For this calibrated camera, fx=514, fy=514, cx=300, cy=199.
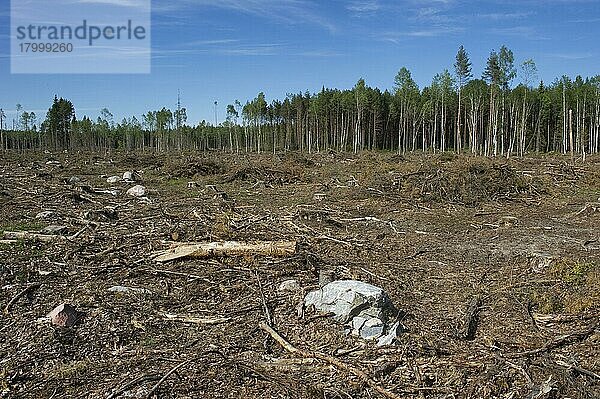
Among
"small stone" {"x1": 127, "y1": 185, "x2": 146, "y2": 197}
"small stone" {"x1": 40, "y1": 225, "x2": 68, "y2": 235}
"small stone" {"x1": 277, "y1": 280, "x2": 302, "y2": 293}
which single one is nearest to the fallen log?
"small stone" {"x1": 277, "y1": 280, "x2": 302, "y2": 293}

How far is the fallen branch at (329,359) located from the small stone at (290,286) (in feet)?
3.41

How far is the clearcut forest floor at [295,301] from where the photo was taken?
14.0 ft

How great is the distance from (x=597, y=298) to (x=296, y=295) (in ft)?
11.4

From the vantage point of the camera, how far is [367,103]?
62.6 meters

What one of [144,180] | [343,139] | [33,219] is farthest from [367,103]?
[33,219]

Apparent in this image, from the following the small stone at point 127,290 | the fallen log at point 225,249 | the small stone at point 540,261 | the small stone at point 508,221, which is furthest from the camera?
the small stone at point 508,221

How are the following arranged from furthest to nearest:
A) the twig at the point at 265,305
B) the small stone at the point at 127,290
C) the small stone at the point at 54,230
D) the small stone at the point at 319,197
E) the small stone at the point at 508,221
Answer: the small stone at the point at 319,197 → the small stone at the point at 508,221 → the small stone at the point at 54,230 → the small stone at the point at 127,290 → the twig at the point at 265,305

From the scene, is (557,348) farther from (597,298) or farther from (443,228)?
(443,228)

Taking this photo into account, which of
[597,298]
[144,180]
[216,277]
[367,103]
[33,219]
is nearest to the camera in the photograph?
[597,298]

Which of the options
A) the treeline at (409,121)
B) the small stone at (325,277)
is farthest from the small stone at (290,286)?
the treeline at (409,121)

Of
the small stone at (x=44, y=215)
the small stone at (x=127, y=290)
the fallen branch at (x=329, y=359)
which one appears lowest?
the fallen branch at (x=329, y=359)

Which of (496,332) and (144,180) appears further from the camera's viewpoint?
(144,180)

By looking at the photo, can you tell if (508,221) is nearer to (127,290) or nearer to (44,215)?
(127,290)

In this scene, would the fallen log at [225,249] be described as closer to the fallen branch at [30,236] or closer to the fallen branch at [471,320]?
the fallen branch at [30,236]
